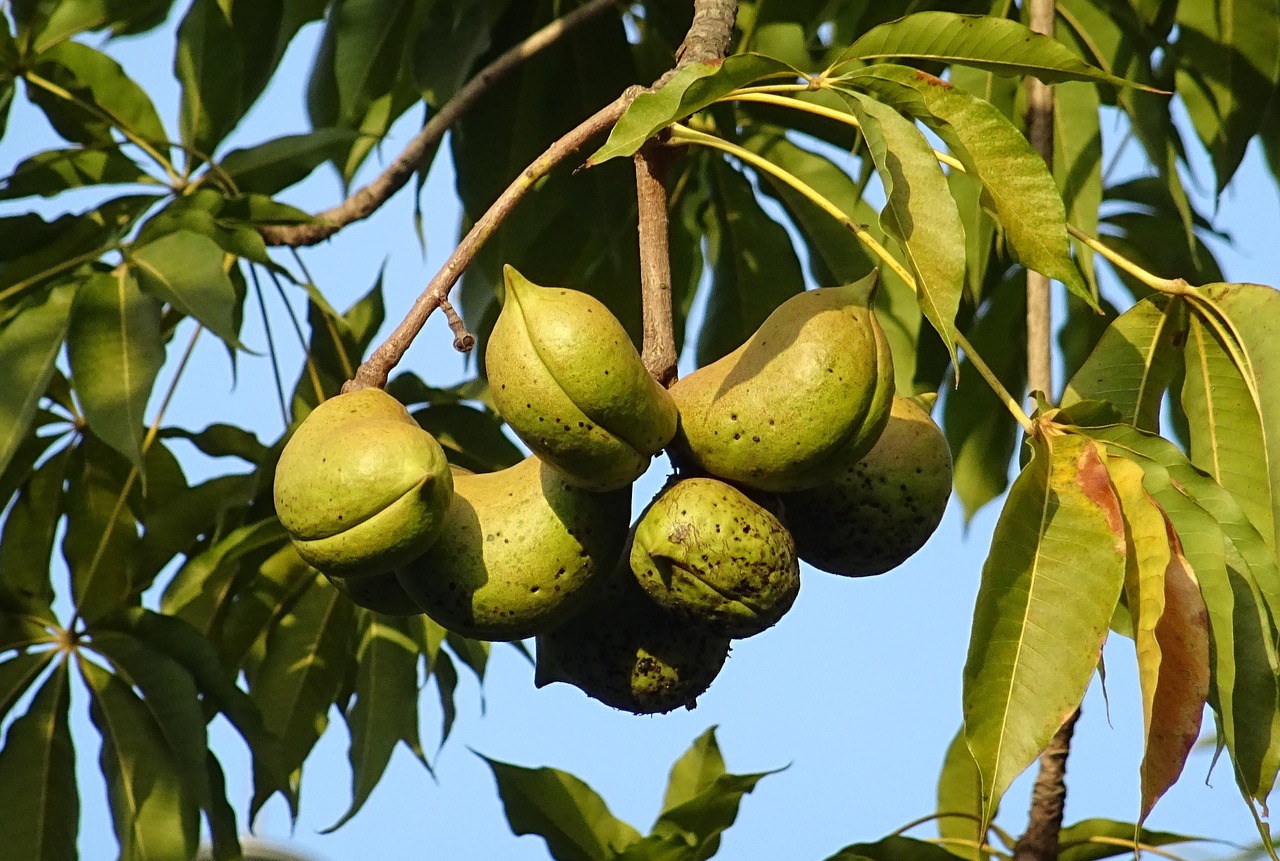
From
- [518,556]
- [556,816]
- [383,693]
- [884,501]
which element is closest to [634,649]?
[518,556]

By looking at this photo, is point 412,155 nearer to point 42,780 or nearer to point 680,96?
point 680,96

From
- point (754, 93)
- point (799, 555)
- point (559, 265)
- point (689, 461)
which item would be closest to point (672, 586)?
point (689, 461)

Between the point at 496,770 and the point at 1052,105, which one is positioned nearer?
the point at 496,770

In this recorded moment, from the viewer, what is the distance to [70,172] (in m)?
2.74

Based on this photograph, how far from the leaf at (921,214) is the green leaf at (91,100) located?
1.66 m

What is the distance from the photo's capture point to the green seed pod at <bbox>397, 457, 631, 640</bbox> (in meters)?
1.44

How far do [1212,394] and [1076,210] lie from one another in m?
0.88

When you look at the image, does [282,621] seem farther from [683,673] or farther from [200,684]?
[683,673]

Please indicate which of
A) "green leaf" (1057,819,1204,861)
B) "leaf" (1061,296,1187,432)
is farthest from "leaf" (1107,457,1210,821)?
"green leaf" (1057,819,1204,861)

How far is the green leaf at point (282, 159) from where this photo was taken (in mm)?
2562

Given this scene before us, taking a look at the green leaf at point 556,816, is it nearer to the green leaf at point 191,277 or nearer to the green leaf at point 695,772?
the green leaf at point 695,772

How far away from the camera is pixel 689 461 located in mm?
1514

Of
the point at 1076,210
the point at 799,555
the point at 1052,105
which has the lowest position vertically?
the point at 799,555

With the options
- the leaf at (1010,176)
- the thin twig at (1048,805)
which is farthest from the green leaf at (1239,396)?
the thin twig at (1048,805)
